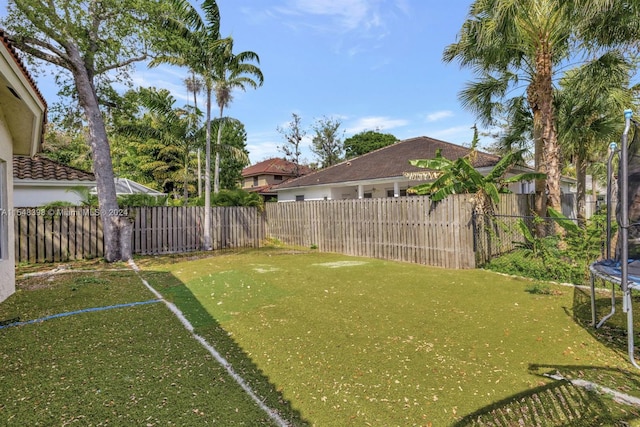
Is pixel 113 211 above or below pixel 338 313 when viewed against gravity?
above

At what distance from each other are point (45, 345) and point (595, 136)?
1820 centimetres

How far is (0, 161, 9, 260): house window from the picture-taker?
19.9 feet

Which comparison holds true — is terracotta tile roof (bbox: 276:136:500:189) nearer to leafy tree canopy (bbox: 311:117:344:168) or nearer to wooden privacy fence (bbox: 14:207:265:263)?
wooden privacy fence (bbox: 14:207:265:263)

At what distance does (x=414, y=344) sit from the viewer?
4250 mm

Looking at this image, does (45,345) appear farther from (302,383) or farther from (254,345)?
(302,383)

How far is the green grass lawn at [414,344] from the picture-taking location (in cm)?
296

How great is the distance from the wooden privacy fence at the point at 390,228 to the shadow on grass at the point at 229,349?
6326 mm

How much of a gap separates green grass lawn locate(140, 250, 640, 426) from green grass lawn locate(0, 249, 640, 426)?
0.8 inches

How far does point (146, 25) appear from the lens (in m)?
11.4

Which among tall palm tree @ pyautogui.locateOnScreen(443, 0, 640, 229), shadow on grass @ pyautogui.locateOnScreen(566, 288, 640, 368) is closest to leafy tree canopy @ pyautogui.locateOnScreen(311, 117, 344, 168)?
tall palm tree @ pyautogui.locateOnScreen(443, 0, 640, 229)

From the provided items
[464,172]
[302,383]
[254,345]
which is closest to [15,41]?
[254,345]

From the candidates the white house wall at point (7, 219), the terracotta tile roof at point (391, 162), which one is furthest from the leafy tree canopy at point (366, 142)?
the white house wall at point (7, 219)

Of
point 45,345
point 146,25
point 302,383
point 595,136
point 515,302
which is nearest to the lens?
point 302,383

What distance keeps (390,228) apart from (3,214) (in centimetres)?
941
